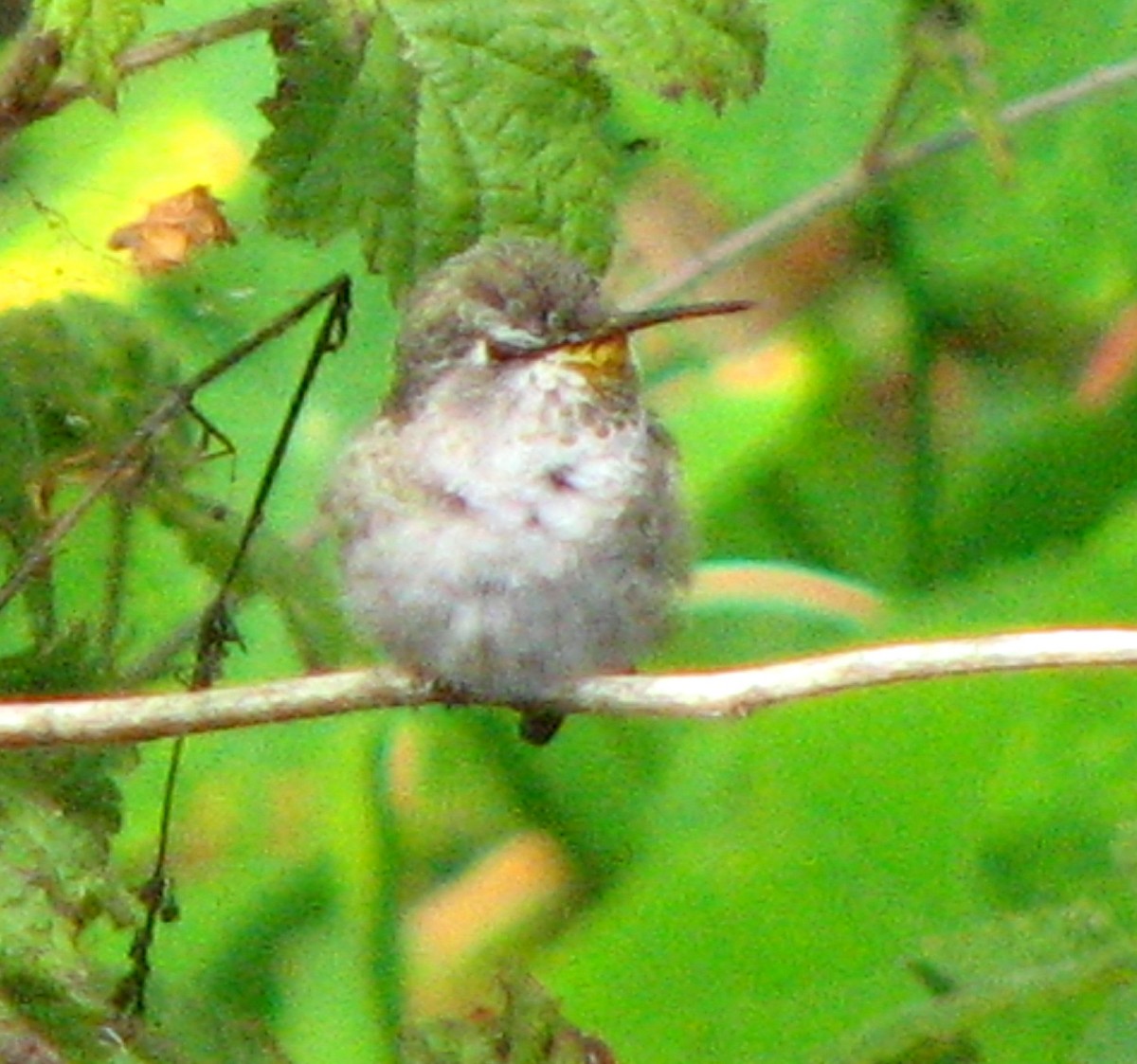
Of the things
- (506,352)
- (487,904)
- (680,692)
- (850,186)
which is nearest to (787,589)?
(487,904)

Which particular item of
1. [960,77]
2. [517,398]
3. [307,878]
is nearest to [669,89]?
[960,77]

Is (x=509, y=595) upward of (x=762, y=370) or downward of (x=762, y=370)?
upward

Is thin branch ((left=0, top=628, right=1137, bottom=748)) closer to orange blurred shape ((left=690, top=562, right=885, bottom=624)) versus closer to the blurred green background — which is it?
the blurred green background

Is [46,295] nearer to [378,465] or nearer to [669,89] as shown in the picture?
[378,465]

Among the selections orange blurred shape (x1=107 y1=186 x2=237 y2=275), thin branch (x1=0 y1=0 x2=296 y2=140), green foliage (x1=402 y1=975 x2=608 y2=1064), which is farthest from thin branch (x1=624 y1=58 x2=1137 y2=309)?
green foliage (x1=402 y1=975 x2=608 y2=1064)

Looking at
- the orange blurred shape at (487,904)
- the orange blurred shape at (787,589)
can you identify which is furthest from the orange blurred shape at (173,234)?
the orange blurred shape at (487,904)

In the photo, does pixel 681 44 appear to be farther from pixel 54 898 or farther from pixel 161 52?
pixel 54 898

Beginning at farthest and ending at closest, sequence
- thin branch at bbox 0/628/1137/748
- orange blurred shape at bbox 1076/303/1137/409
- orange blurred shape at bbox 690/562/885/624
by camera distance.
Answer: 1. orange blurred shape at bbox 1076/303/1137/409
2. orange blurred shape at bbox 690/562/885/624
3. thin branch at bbox 0/628/1137/748
